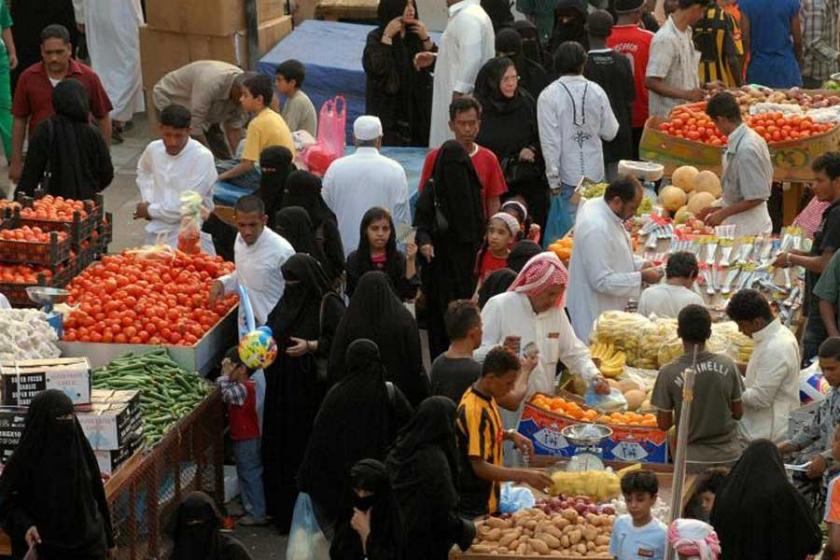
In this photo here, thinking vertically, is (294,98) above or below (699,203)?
above

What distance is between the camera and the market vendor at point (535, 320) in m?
9.60

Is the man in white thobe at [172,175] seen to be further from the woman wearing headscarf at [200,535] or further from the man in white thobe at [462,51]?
the woman wearing headscarf at [200,535]

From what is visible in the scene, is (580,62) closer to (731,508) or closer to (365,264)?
(365,264)

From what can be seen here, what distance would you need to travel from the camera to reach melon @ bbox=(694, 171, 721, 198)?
43.0 ft

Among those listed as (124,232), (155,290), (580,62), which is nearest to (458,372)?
(155,290)

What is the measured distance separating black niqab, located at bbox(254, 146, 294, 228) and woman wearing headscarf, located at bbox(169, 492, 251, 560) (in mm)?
4281

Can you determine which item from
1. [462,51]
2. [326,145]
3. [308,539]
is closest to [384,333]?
[308,539]

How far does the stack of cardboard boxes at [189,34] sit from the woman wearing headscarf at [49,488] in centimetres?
791

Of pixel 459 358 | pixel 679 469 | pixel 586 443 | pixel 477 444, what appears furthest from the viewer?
pixel 586 443

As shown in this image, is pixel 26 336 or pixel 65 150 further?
pixel 65 150

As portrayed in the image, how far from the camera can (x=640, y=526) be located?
824 cm

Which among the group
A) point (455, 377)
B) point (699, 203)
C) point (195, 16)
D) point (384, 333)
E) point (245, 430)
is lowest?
point (245, 430)

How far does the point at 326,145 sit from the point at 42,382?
495 cm

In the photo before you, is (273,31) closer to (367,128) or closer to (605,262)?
(367,128)
